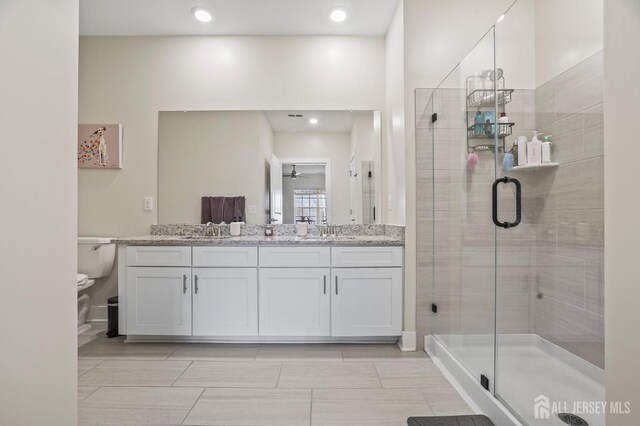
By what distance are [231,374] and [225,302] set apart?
1.84ft

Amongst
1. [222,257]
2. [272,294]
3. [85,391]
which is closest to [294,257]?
[272,294]

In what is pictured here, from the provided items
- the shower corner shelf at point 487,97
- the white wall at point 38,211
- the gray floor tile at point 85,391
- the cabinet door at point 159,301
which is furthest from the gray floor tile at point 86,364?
the shower corner shelf at point 487,97

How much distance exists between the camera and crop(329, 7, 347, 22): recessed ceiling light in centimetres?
258

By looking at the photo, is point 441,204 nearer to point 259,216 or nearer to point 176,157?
point 259,216

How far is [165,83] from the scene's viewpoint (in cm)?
294

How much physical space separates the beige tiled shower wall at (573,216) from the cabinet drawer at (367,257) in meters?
0.94

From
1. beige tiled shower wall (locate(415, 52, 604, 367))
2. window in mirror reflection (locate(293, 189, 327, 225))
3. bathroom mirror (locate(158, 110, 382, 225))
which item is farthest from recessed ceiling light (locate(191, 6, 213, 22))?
beige tiled shower wall (locate(415, 52, 604, 367))

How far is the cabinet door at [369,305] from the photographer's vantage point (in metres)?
2.46

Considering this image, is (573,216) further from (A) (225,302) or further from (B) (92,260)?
(B) (92,260)

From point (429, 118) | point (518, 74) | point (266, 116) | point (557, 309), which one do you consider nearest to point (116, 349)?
point (266, 116)

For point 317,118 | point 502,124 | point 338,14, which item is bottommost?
point 502,124

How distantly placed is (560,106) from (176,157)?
295 centimetres

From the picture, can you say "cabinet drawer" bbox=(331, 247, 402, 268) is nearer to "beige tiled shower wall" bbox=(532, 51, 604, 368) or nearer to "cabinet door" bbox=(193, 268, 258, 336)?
"cabinet door" bbox=(193, 268, 258, 336)

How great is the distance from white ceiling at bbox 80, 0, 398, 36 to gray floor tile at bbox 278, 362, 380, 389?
2.69 meters
